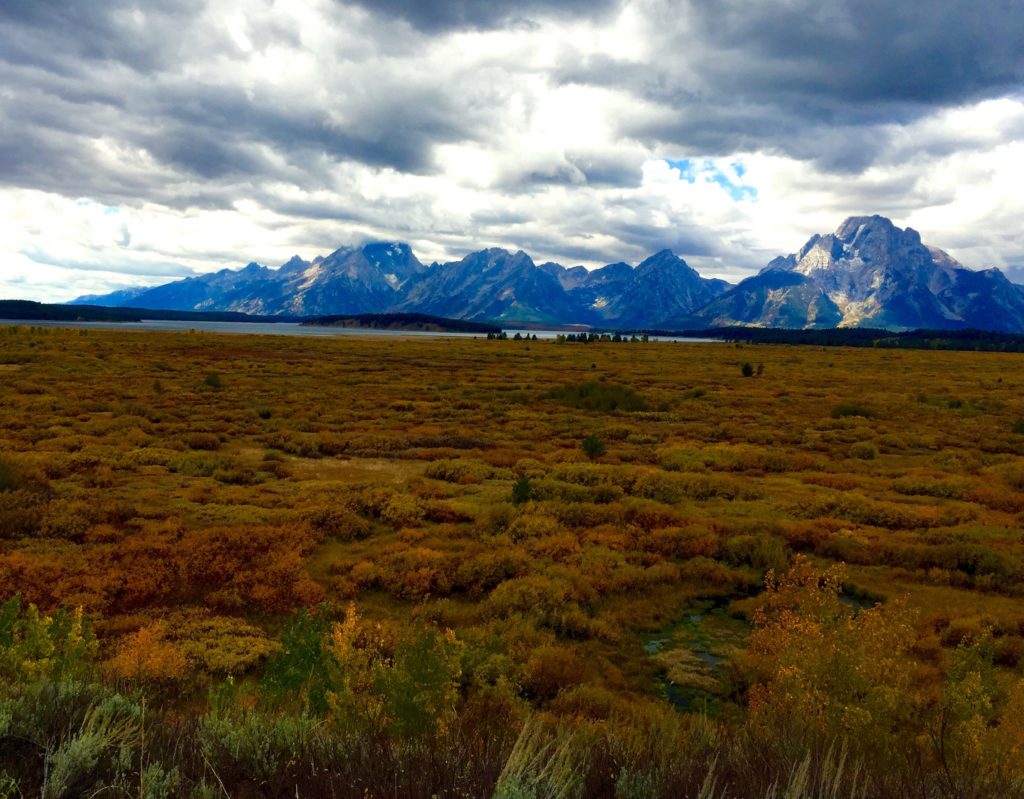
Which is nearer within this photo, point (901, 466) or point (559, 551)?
point (559, 551)

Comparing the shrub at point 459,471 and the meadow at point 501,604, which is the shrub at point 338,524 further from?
the shrub at point 459,471

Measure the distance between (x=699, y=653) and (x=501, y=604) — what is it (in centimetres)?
376

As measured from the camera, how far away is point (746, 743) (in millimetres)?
4762

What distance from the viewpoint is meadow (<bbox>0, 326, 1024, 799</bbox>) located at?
171 inches

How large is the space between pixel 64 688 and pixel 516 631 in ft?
22.4

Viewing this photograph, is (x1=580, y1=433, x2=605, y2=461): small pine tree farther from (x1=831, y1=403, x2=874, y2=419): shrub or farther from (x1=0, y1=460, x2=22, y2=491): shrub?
(x1=831, y1=403, x2=874, y2=419): shrub

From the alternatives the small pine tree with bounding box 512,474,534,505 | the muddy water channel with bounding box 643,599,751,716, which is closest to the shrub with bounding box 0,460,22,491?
the small pine tree with bounding box 512,474,534,505

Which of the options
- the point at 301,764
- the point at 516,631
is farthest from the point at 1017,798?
the point at 516,631

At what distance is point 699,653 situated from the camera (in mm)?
10438

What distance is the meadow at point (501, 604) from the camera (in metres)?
4.35

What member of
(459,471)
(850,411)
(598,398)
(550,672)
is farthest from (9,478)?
(850,411)

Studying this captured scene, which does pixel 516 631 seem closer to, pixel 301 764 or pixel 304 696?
pixel 304 696

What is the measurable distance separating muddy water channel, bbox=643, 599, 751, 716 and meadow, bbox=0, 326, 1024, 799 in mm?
67

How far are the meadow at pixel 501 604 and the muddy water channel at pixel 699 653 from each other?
0.07 metres
